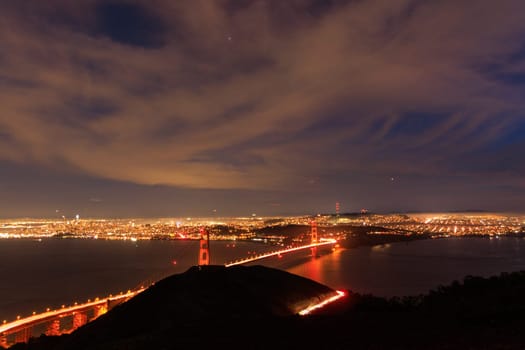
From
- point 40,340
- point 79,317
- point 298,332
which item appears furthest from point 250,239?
point 298,332

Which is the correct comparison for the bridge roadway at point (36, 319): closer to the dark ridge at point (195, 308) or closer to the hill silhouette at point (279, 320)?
the hill silhouette at point (279, 320)

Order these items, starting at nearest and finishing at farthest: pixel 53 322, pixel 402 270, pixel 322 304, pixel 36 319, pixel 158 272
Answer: pixel 322 304, pixel 36 319, pixel 53 322, pixel 402 270, pixel 158 272

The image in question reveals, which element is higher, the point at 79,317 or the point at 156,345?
the point at 156,345

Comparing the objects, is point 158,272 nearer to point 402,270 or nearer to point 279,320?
point 402,270

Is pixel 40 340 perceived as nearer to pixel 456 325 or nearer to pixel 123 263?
pixel 456 325

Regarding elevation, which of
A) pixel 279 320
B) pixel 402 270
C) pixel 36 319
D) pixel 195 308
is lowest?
pixel 402 270

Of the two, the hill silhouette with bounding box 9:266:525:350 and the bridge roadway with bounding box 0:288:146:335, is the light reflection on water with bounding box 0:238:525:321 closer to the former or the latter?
the bridge roadway with bounding box 0:288:146:335

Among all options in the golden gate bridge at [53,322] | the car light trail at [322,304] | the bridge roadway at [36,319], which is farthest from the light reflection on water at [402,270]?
the bridge roadway at [36,319]

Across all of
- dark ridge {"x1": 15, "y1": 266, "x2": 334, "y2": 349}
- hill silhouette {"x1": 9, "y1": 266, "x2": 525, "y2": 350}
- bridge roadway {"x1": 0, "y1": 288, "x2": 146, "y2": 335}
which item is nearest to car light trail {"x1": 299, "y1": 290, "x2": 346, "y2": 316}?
dark ridge {"x1": 15, "y1": 266, "x2": 334, "y2": 349}

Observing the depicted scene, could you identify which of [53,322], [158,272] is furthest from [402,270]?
[53,322]

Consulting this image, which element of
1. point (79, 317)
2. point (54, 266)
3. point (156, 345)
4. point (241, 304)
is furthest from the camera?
point (54, 266)

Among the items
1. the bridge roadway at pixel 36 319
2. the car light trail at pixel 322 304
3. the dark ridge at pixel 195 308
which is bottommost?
the bridge roadway at pixel 36 319
